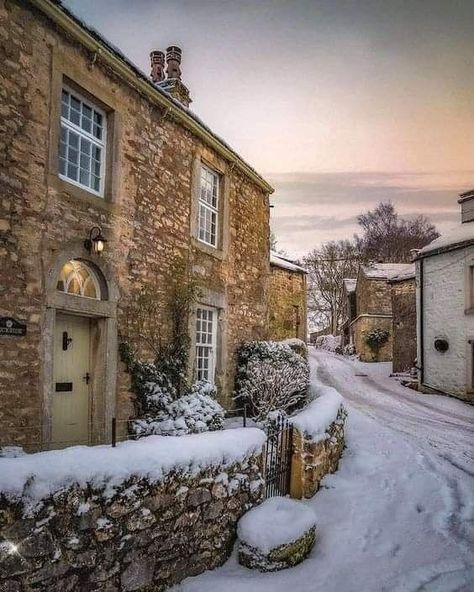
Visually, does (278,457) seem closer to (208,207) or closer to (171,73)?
(208,207)

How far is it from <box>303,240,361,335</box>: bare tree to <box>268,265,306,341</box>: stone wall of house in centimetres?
2329

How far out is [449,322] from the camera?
16719mm

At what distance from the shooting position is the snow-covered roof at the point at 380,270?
28987 mm

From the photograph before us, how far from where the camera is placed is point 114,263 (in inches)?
289

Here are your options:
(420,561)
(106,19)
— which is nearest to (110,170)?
(106,19)

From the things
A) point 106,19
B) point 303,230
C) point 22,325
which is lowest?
point 22,325

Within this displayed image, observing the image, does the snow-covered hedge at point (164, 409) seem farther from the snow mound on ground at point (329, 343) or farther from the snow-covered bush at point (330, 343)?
the snow mound on ground at point (329, 343)

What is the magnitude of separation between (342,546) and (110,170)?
21.1 feet

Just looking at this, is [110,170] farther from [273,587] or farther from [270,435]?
[273,587]

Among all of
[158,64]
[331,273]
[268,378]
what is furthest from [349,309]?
[158,64]

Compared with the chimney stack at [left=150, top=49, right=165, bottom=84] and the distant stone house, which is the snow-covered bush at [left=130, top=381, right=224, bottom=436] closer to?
the chimney stack at [left=150, top=49, right=165, bottom=84]

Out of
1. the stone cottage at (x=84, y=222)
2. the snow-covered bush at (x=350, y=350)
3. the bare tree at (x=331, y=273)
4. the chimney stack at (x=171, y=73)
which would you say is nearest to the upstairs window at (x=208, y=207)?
the stone cottage at (x=84, y=222)

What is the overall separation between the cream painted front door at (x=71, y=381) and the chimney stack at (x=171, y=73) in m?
6.29

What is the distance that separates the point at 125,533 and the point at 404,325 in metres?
21.4
